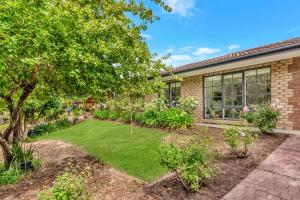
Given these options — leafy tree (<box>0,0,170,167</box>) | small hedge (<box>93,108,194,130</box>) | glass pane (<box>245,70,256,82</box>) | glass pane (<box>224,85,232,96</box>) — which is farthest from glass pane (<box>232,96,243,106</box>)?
leafy tree (<box>0,0,170,167</box>)

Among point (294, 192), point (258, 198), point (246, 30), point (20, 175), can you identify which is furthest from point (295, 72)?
point (246, 30)

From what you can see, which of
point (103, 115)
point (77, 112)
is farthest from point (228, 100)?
point (77, 112)

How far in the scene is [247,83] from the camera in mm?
9305

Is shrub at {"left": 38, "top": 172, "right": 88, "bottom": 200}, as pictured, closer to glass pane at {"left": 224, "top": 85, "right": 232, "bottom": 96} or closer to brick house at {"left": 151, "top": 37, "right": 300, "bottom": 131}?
brick house at {"left": 151, "top": 37, "right": 300, "bottom": 131}

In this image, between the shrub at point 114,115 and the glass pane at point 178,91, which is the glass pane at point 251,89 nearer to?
the glass pane at point 178,91

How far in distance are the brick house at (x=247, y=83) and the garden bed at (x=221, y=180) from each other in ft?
8.85

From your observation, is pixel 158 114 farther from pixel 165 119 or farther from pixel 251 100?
pixel 251 100

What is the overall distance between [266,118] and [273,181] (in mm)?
4061

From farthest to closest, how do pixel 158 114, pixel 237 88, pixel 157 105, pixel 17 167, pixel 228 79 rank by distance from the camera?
pixel 157 105, pixel 158 114, pixel 228 79, pixel 237 88, pixel 17 167

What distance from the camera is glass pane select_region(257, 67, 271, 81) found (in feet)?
27.9

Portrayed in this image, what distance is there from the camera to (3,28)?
10.2 ft

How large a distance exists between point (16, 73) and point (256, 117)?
764 cm

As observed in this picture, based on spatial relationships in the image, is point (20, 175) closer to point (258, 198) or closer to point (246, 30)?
point (258, 198)

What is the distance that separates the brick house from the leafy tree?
12.7 feet
